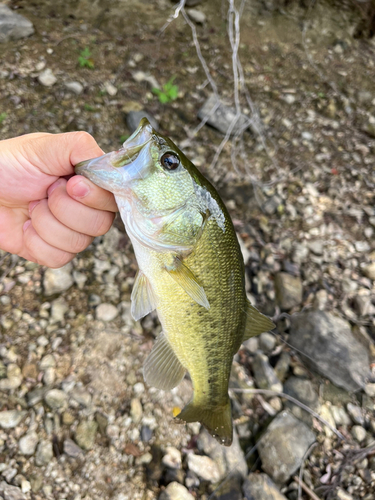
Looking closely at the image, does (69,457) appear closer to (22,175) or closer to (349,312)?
(22,175)

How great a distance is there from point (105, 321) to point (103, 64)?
3.09 m

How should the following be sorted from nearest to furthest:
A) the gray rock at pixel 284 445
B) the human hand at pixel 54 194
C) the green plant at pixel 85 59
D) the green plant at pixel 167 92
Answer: the human hand at pixel 54 194
the gray rock at pixel 284 445
the green plant at pixel 85 59
the green plant at pixel 167 92

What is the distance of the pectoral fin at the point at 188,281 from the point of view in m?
1.71

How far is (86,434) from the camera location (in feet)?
8.19

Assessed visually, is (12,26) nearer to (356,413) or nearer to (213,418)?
(213,418)

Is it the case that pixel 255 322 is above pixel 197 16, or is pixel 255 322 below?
below

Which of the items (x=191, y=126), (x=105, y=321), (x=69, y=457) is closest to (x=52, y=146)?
(x=105, y=321)

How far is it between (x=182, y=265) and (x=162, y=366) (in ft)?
2.40

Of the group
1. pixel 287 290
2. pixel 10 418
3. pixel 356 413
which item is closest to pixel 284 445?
pixel 356 413

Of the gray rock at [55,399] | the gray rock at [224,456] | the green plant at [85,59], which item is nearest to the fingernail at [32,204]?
the gray rock at [55,399]

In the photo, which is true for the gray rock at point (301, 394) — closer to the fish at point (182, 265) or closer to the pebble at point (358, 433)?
the pebble at point (358, 433)

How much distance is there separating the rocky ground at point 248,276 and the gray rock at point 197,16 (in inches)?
0.7

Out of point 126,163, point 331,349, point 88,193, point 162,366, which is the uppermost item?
point 126,163

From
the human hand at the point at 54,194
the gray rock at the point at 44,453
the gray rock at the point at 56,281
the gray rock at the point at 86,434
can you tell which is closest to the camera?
the human hand at the point at 54,194
